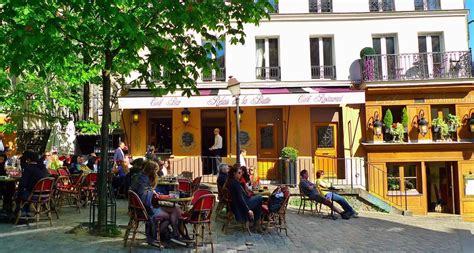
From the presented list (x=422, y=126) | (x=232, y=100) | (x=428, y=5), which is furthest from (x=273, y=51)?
(x=428, y=5)

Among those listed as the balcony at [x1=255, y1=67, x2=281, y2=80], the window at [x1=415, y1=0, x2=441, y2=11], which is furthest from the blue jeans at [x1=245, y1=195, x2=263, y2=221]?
the window at [x1=415, y1=0, x2=441, y2=11]

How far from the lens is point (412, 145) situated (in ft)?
59.3

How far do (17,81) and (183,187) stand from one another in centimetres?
1364

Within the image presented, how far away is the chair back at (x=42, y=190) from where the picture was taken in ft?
30.5

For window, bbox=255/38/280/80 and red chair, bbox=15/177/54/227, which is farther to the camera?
window, bbox=255/38/280/80

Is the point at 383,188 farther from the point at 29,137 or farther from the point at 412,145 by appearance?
the point at 29,137

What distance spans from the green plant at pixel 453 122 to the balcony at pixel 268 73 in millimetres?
7283

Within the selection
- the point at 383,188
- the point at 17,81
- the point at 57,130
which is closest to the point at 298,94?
the point at 383,188

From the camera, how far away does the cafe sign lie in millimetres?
16016

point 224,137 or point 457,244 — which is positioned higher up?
point 224,137

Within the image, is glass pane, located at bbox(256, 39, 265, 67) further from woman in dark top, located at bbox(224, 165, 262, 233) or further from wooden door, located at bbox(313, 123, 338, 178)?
woman in dark top, located at bbox(224, 165, 262, 233)

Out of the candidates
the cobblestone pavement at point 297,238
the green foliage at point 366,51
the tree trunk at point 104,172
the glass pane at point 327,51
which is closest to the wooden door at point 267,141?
the glass pane at point 327,51

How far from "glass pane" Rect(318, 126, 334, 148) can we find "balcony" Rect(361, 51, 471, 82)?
8.49 ft

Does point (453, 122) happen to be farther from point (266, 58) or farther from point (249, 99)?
point (249, 99)
